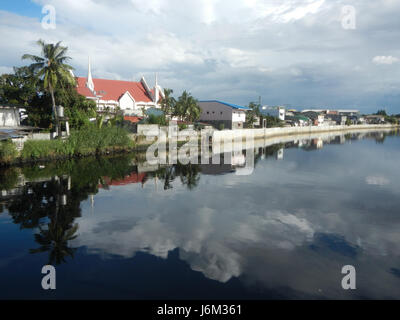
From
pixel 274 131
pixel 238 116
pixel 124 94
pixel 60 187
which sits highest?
pixel 124 94

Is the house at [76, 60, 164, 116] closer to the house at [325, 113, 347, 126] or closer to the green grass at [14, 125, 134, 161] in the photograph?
the green grass at [14, 125, 134, 161]

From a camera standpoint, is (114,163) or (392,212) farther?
(114,163)

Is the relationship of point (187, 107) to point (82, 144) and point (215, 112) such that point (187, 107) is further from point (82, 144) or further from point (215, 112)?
point (82, 144)

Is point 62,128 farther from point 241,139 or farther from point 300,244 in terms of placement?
point 241,139

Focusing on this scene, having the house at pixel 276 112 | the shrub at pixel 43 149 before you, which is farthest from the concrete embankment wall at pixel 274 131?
the shrub at pixel 43 149

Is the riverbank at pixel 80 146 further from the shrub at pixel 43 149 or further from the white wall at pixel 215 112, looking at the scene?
the white wall at pixel 215 112

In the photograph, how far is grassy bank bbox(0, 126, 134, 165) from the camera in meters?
28.1

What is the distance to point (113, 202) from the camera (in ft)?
62.9

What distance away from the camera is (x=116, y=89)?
207ft

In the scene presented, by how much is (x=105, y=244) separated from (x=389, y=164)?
36.4 metres

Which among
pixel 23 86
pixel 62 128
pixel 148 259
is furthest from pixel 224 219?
pixel 23 86

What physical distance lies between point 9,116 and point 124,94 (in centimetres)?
2792

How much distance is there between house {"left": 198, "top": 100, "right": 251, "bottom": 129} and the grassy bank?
2973cm

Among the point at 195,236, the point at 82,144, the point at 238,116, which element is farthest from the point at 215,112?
the point at 195,236
